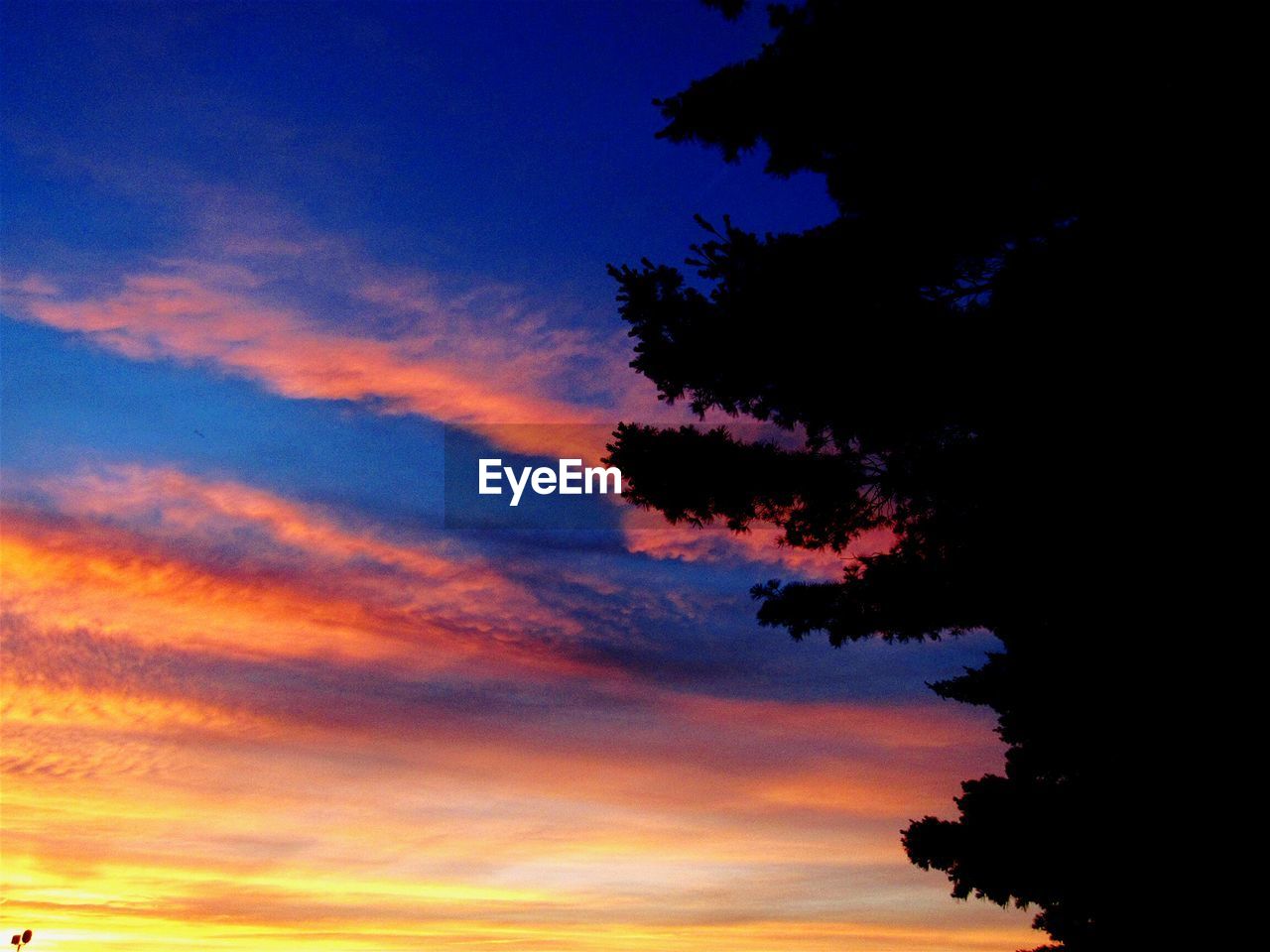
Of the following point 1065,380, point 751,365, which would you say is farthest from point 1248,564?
point 751,365

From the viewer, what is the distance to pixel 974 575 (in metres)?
8.62

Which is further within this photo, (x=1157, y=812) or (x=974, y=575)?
(x=974, y=575)

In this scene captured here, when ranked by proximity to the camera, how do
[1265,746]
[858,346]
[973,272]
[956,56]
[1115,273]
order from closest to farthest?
[1265,746] < [1115,273] < [956,56] < [858,346] < [973,272]

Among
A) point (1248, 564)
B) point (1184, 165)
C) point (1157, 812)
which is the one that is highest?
point (1184, 165)

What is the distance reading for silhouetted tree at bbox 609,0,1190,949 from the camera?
7.41 m

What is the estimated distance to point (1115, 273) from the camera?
7281 millimetres

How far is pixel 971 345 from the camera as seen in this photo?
805 centimetres

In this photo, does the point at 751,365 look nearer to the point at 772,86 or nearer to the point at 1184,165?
the point at 772,86

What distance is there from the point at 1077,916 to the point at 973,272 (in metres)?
6.18

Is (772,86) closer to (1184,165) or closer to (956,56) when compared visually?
(956,56)

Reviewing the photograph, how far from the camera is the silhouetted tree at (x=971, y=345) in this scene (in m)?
7.41

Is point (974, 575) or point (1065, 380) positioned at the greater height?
point (1065, 380)

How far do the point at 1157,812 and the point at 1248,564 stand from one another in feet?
6.60

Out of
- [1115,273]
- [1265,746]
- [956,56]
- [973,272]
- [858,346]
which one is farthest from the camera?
[973,272]
